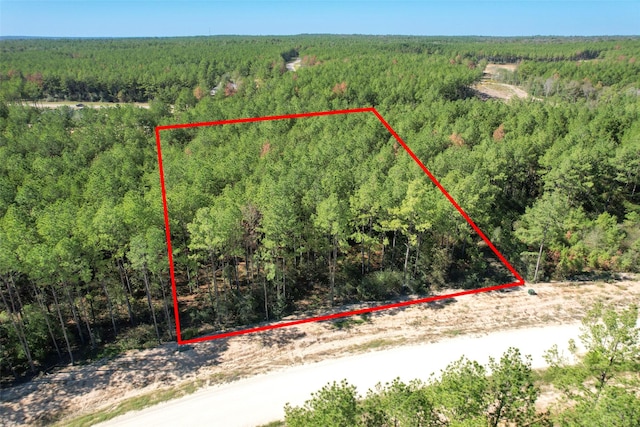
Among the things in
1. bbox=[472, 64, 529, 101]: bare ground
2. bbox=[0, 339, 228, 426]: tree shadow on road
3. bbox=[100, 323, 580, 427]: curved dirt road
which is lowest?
bbox=[0, 339, 228, 426]: tree shadow on road

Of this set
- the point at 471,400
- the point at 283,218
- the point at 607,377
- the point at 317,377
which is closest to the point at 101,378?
the point at 317,377

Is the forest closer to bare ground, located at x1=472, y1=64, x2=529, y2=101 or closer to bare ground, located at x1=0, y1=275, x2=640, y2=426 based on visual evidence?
bare ground, located at x1=0, y1=275, x2=640, y2=426

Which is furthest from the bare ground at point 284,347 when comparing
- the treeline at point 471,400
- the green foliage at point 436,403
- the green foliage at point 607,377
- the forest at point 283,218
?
the green foliage at point 436,403

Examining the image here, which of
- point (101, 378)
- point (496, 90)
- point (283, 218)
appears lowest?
point (101, 378)

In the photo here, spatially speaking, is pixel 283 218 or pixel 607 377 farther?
pixel 283 218

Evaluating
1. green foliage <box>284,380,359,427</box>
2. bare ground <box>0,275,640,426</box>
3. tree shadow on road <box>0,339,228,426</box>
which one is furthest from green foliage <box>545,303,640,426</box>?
tree shadow on road <box>0,339,228,426</box>

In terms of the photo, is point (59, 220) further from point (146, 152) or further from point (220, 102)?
point (220, 102)

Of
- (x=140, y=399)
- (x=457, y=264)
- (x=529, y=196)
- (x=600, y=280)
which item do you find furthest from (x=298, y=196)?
(x=529, y=196)

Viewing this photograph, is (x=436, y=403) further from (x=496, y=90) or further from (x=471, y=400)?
(x=496, y=90)
